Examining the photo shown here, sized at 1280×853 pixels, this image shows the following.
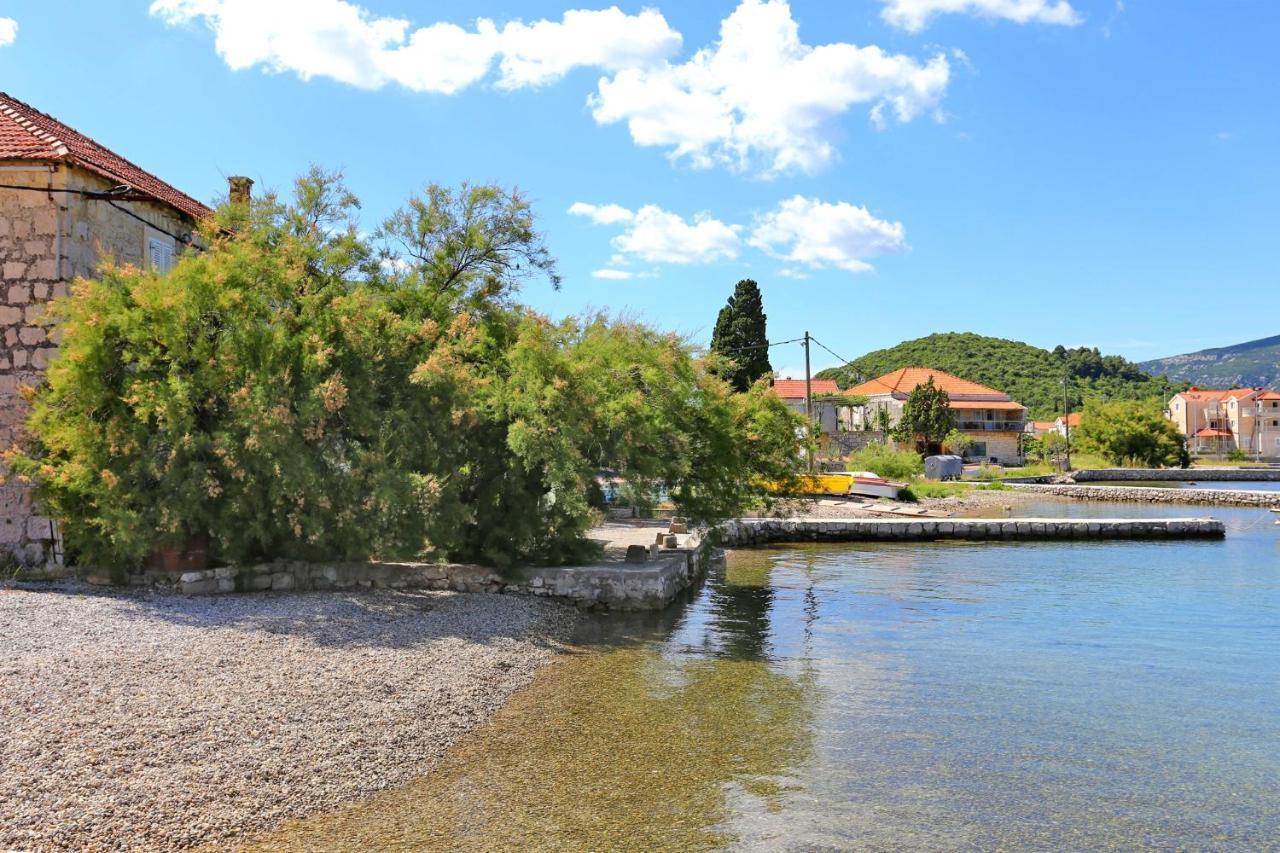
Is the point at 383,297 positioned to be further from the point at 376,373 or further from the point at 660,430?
the point at 660,430

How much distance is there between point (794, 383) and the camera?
8906 centimetres

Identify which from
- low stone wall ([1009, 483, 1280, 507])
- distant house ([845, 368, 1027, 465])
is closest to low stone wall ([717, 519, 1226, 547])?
low stone wall ([1009, 483, 1280, 507])

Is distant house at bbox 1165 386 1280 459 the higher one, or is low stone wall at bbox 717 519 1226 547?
distant house at bbox 1165 386 1280 459

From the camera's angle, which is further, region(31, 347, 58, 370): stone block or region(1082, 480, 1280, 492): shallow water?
region(1082, 480, 1280, 492): shallow water

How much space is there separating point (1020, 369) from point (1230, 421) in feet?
96.7

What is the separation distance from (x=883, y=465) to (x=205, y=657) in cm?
4666

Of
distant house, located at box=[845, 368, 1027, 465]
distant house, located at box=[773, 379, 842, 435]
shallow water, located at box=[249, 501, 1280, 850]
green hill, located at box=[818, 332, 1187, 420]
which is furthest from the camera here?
green hill, located at box=[818, 332, 1187, 420]

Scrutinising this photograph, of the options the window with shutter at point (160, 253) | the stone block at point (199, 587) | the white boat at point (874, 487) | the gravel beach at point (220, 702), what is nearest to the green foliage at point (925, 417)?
the white boat at point (874, 487)

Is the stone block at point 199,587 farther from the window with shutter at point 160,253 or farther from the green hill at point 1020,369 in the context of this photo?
the green hill at point 1020,369

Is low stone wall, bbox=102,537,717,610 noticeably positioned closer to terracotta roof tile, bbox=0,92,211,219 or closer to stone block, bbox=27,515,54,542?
stone block, bbox=27,515,54,542

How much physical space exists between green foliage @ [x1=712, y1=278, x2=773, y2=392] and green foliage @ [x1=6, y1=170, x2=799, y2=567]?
3725 centimetres

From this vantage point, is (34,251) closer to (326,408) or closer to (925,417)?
(326,408)

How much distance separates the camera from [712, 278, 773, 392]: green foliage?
56.2 m

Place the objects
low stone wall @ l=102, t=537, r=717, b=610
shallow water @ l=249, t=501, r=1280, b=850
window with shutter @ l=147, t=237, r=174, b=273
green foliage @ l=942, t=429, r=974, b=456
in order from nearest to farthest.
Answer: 1. shallow water @ l=249, t=501, r=1280, b=850
2. low stone wall @ l=102, t=537, r=717, b=610
3. window with shutter @ l=147, t=237, r=174, b=273
4. green foliage @ l=942, t=429, r=974, b=456
